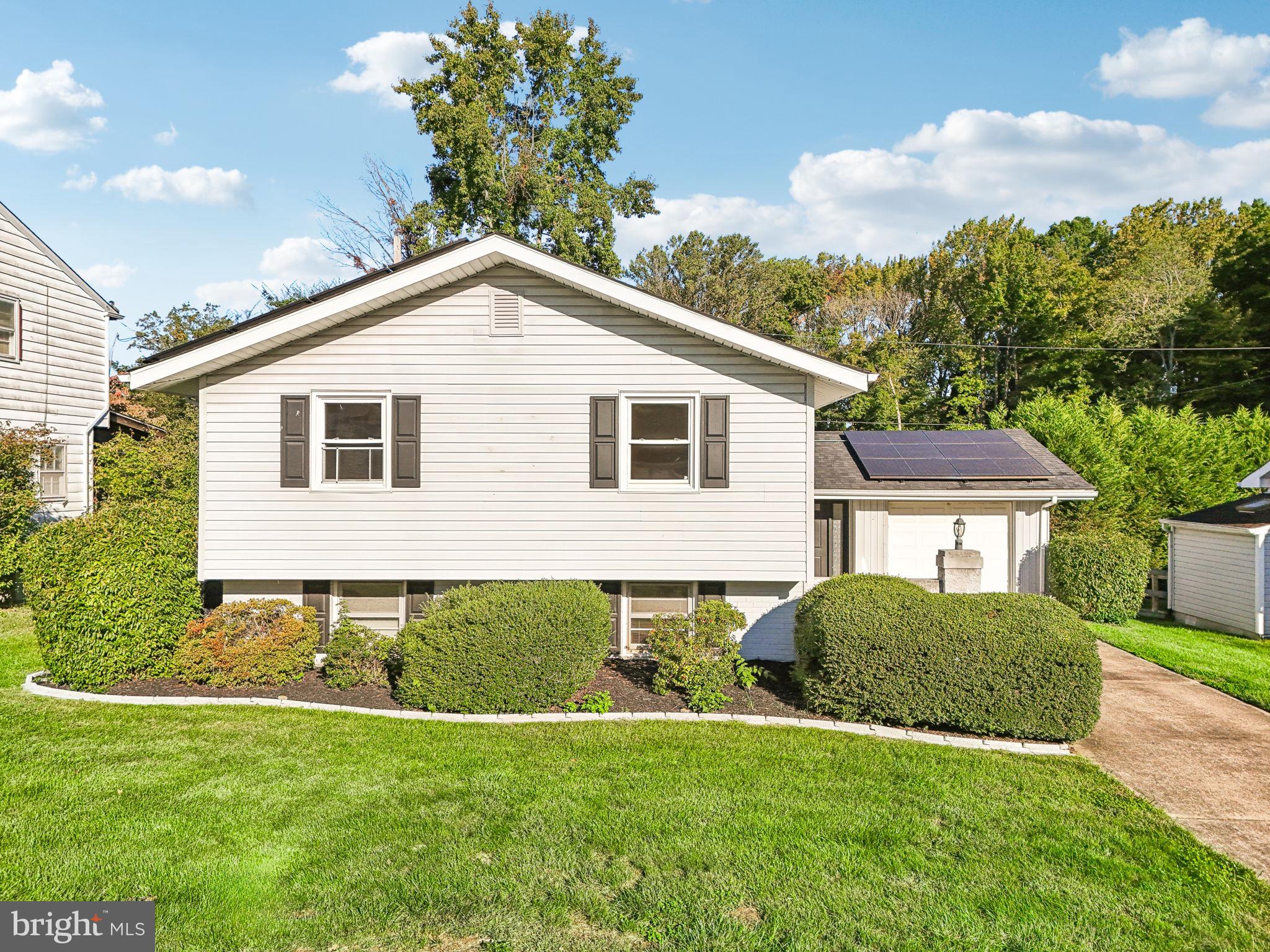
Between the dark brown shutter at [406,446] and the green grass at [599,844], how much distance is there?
3.44 meters

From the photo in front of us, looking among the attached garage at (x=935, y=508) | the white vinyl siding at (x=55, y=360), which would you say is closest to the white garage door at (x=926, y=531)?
the attached garage at (x=935, y=508)

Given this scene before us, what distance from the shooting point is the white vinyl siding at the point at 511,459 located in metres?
9.30

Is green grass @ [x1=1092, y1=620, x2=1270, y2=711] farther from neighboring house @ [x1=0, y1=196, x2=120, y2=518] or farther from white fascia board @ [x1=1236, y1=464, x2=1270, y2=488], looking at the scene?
neighboring house @ [x1=0, y1=196, x2=120, y2=518]

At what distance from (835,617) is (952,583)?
306 centimetres

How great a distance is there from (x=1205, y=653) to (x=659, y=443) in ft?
30.6

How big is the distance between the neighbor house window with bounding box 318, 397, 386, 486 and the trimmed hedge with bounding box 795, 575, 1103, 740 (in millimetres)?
6088

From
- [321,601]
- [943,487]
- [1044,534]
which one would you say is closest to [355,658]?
[321,601]

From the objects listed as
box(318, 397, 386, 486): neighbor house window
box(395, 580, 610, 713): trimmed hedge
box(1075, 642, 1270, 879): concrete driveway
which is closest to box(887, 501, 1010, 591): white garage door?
box(1075, 642, 1270, 879): concrete driveway

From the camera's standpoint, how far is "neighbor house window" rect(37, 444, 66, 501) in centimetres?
1473

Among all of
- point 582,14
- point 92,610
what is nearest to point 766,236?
point 582,14

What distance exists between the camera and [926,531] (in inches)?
495

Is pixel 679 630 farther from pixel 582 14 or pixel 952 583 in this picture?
pixel 582 14

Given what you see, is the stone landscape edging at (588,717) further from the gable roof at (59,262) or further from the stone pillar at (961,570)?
the gable roof at (59,262)

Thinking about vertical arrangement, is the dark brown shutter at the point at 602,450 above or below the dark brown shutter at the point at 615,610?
above
